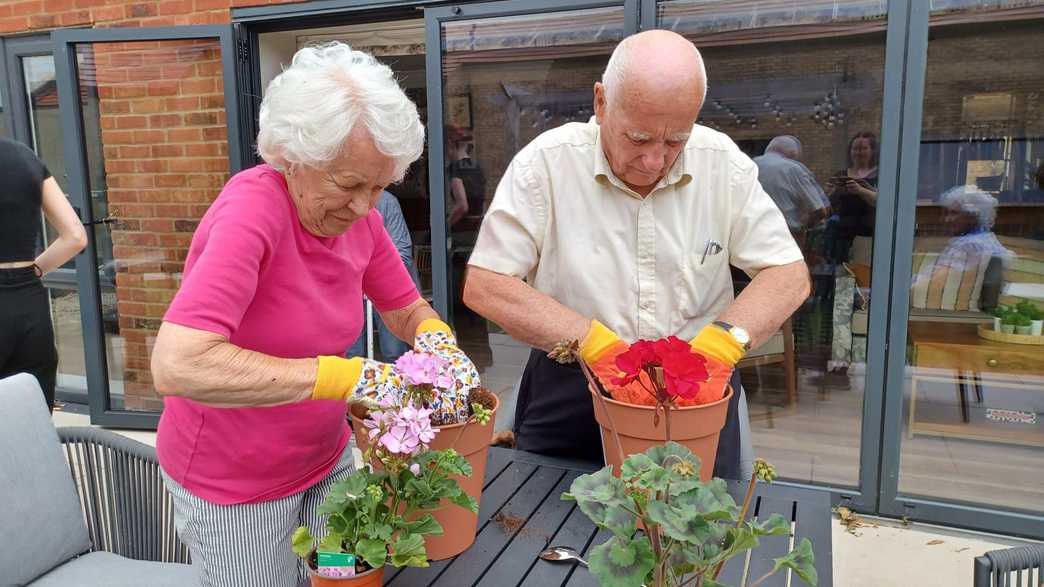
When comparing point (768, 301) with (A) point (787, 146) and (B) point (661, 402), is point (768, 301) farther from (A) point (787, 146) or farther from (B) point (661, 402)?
(A) point (787, 146)

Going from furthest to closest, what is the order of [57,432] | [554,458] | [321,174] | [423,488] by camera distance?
[57,432], [554,458], [321,174], [423,488]

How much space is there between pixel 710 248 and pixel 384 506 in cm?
94

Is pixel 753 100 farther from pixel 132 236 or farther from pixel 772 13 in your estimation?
pixel 132 236

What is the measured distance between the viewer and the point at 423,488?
41.1 inches

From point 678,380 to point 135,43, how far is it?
Answer: 13.0 ft

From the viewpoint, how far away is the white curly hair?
1150 millimetres

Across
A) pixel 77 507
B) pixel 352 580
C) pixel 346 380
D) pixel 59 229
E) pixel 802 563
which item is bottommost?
pixel 77 507

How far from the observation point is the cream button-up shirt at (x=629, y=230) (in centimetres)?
160

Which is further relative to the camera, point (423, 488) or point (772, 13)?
point (772, 13)

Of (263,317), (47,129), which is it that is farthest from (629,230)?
(47,129)

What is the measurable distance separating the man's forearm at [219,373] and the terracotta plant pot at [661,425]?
1.61 ft

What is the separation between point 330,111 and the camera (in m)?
1.14

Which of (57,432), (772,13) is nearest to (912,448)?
(772,13)

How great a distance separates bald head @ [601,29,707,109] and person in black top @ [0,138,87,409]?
234cm
